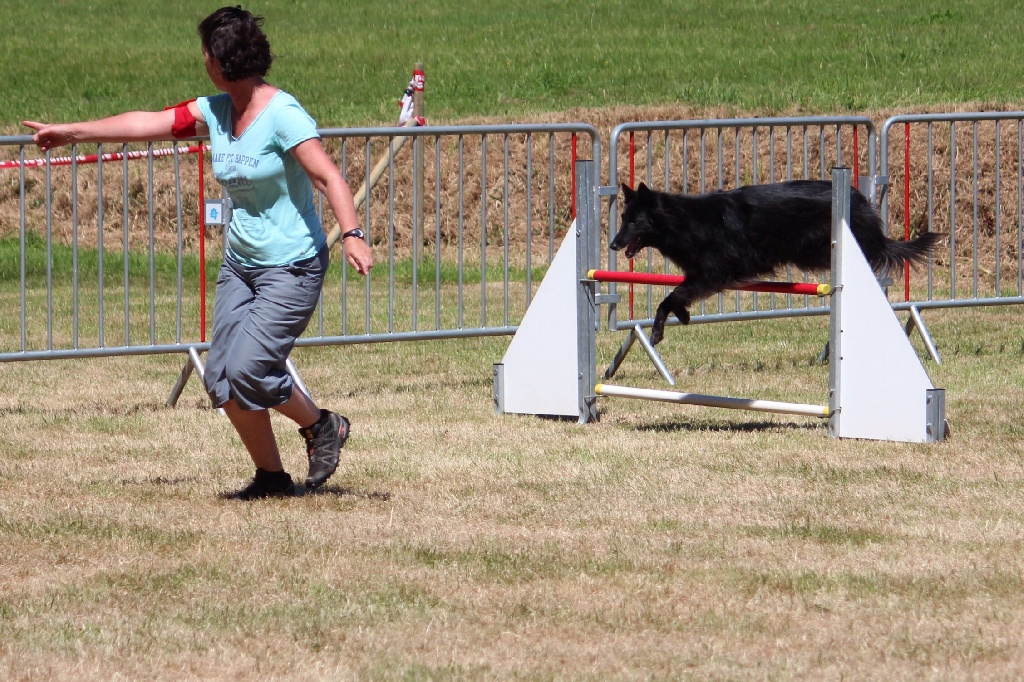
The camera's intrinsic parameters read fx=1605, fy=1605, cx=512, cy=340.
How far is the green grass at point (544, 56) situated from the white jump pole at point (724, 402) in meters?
12.9

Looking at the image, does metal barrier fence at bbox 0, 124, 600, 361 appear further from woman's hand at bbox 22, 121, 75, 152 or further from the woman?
the woman

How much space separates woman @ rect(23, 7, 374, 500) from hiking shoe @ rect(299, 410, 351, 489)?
0.66 ft

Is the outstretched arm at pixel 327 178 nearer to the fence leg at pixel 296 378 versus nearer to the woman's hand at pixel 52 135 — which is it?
the fence leg at pixel 296 378

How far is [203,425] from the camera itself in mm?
7871

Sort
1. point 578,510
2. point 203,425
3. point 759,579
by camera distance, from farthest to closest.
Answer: point 203,425 < point 578,510 < point 759,579

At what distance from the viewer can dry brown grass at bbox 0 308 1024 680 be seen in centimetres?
419

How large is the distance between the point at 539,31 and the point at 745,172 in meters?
11.2

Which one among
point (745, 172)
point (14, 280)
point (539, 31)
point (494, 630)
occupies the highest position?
point (539, 31)

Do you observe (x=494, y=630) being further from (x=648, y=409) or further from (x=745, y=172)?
(x=745, y=172)

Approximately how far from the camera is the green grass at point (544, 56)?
71.1 feet

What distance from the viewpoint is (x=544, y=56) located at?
2573cm

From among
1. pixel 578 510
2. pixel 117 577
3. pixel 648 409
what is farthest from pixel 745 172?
pixel 117 577

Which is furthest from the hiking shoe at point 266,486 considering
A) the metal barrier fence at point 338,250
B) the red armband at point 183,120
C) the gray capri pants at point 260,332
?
the metal barrier fence at point 338,250

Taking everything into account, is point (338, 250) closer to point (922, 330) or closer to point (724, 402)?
point (922, 330)
